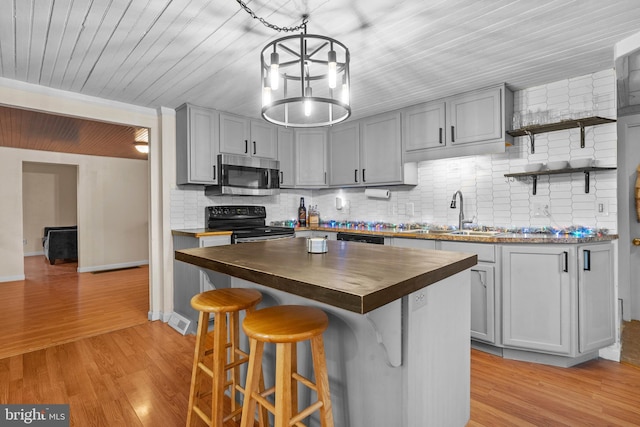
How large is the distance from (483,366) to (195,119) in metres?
3.52

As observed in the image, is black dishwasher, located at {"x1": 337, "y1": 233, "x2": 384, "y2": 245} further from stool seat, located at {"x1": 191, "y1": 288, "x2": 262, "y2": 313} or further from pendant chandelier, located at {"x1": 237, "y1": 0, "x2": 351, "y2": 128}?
stool seat, located at {"x1": 191, "y1": 288, "x2": 262, "y2": 313}

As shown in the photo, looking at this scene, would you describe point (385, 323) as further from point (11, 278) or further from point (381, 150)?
point (11, 278)

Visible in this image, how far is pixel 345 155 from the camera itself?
4.26 m

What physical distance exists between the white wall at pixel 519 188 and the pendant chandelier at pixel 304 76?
4.38 feet

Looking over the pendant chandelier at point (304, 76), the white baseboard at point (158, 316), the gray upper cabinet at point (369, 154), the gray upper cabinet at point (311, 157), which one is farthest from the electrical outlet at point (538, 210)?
the white baseboard at point (158, 316)

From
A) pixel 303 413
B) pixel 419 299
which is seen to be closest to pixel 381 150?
pixel 419 299

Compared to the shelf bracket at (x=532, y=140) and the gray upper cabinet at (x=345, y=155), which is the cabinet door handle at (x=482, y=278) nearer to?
the shelf bracket at (x=532, y=140)

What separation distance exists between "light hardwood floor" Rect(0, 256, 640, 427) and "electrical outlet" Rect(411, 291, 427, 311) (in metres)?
0.98

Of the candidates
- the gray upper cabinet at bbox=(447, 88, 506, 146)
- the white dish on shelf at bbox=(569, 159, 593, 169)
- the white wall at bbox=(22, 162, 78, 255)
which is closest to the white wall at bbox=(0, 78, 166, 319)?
the gray upper cabinet at bbox=(447, 88, 506, 146)

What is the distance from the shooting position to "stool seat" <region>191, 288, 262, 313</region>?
1.61m

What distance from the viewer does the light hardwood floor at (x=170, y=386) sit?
1.92 metres

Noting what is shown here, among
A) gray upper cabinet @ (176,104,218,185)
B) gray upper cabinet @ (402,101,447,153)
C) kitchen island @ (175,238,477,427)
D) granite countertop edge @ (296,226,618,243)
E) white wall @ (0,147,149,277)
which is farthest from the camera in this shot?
white wall @ (0,147,149,277)

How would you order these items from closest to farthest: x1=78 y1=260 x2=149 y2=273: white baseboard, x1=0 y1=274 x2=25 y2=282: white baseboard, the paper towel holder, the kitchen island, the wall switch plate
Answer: the kitchen island, the wall switch plate, the paper towel holder, x1=0 y1=274 x2=25 y2=282: white baseboard, x1=78 y1=260 x2=149 y2=273: white baseboard

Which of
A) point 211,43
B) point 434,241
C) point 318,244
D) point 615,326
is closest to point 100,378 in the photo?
point 318,244
